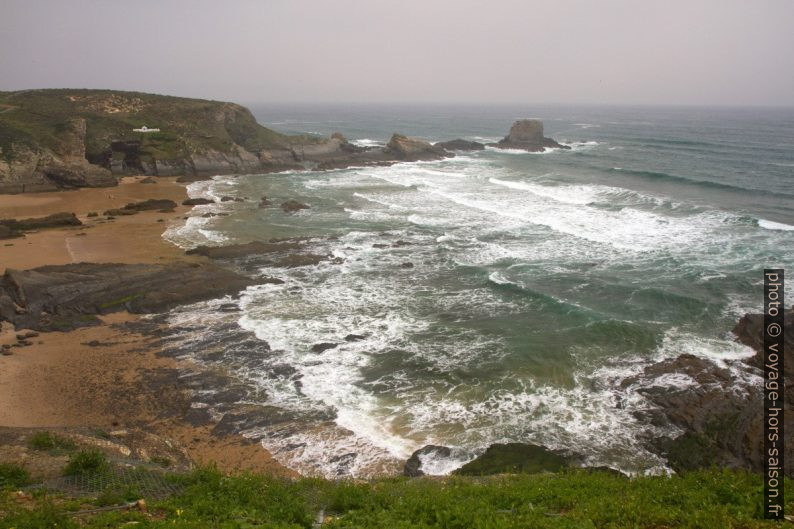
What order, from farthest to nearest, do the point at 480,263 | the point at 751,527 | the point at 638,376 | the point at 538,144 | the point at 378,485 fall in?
the point at 538,144, the point at 480,263, the point at 638,376, the point at 378,485, the point at 751,527

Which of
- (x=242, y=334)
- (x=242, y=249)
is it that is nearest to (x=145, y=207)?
(x=242, y=249)

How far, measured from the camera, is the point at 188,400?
16.9 meters

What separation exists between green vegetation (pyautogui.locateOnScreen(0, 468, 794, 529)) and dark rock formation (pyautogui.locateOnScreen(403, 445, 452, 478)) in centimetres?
227

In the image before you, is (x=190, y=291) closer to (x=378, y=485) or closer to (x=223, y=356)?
(x=223, y=356)

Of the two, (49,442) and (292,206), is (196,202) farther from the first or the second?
(49,442)

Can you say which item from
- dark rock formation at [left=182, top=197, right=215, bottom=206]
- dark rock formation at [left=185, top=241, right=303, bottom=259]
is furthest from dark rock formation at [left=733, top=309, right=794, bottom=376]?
dark rock formation at [left=182, top=197, right=215, bottom=206]

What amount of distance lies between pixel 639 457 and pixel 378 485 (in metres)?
8.03

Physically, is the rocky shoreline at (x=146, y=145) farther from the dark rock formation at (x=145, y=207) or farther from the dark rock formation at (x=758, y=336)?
the dark rock formation at (x=758, y=336)

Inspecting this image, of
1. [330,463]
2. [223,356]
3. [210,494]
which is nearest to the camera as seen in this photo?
[210,494]

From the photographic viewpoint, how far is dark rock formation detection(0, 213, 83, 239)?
33.2m

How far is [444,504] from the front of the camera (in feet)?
30.0

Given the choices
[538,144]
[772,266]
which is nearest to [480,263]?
[772,266]

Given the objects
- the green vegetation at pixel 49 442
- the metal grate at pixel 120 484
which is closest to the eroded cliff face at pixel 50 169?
the green vegetation at pixel 49 442

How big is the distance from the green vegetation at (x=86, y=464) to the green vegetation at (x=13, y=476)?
670 millimetres
